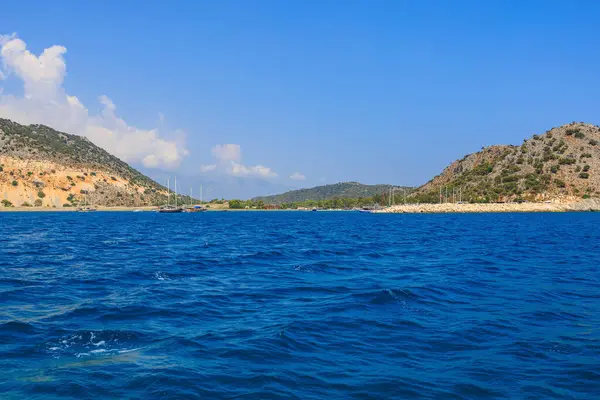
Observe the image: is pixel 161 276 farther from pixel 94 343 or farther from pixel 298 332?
pixel 298 332

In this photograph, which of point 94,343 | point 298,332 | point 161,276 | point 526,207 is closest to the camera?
point 94,343

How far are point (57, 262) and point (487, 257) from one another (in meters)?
32.7

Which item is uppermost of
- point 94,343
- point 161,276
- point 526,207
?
point 526,207

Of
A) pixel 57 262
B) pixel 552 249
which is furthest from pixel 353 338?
pixel 552 249

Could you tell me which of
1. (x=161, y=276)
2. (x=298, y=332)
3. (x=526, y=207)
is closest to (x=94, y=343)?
(x=298, y=332)

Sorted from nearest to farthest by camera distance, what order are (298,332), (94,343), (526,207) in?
(94,343)
(298,332)
(526,207)

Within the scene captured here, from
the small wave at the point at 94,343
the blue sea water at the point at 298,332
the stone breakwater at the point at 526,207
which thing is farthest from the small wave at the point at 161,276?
the stone breakwater at the point at 526,207

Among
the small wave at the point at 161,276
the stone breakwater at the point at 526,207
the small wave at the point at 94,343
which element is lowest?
the small wave at the point at 94,343

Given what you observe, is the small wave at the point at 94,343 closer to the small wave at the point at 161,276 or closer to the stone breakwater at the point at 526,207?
the small wave at the point at 161,276

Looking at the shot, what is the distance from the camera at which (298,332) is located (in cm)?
1653

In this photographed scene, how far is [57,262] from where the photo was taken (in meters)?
35.2

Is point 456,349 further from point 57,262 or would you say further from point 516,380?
point 57,262

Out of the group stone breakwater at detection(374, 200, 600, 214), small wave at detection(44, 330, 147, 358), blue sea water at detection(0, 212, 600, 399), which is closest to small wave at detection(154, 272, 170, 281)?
blue sea water at detection(0, 212, 600, 399)

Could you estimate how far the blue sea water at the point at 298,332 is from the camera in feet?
38.6
